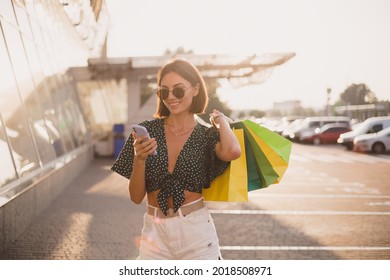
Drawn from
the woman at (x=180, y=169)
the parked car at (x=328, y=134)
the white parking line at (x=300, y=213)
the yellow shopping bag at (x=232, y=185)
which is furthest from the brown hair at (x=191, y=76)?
the parked car at (x=328, y=134)

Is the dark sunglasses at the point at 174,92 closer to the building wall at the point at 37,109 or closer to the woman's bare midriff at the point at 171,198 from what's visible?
the woman's bare midriff at the point at 171,198

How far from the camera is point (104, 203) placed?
8.02 metres

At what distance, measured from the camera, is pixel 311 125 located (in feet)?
84.0

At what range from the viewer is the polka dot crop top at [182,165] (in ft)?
7.73

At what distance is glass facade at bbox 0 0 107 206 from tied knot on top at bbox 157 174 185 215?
3536 mm

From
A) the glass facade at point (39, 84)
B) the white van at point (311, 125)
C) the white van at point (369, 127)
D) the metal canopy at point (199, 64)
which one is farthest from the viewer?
the white van at point (311, 125)

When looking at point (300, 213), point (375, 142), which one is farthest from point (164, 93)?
point (375, 142)

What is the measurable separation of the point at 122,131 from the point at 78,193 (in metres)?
7.18

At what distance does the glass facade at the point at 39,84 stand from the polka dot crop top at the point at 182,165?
351 centimetres

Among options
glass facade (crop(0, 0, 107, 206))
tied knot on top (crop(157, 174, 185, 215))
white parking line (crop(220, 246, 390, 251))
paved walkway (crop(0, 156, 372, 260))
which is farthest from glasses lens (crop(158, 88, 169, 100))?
glass facade (crop(0, 0, 107, 206))

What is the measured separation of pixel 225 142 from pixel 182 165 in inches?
9.8

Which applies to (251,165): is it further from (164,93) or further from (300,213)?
(300,213)
